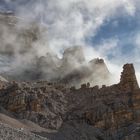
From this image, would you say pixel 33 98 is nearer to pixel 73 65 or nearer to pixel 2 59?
pixel 73 65

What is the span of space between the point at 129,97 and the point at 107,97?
6.27m

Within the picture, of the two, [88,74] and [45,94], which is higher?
[88,74]

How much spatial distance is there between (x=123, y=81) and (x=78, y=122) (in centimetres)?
2311

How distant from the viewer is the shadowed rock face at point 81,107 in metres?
107

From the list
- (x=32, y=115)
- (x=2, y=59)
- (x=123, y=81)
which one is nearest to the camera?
(x=32, y=115)

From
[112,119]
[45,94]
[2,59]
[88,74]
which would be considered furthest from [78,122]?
[2,59]

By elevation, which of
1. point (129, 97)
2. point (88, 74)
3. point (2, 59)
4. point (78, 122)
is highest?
point (2, 59)

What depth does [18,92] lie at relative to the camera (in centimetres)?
11931

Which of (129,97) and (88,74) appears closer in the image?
(129,97)

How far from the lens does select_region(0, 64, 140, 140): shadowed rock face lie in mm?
106750

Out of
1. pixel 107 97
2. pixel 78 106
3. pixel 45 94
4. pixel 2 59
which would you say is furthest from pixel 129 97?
pixel 2 59

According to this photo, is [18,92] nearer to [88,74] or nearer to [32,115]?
[32,115]

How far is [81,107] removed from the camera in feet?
396

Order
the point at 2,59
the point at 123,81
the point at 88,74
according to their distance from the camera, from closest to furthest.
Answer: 1. the point at 123,81
2. the point at 88,74
3. the point at 2,59
